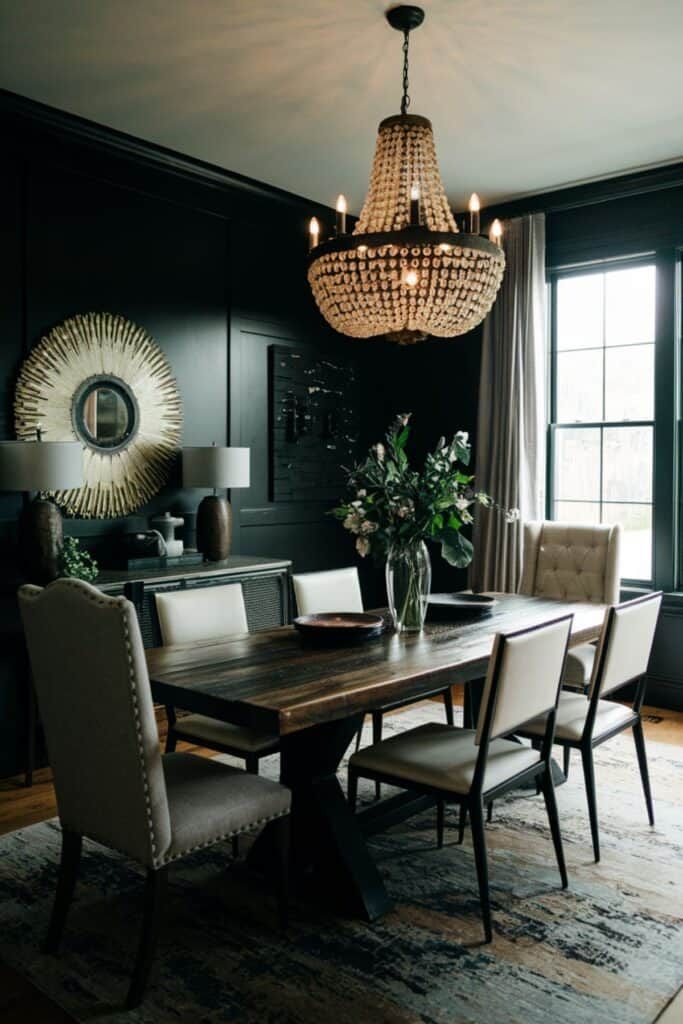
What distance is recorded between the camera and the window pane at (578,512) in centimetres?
532

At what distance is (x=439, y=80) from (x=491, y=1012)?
343cm

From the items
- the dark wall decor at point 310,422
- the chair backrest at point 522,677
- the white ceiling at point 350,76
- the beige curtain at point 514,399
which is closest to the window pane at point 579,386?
the beige curtain at point 514,399

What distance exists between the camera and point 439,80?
12.2ft

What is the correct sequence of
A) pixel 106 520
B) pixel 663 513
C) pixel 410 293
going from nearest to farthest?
pixel 410 293 → pixel 106 520 → pixel 663 513

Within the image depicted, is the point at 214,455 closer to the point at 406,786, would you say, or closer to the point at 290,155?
the point at 290,155

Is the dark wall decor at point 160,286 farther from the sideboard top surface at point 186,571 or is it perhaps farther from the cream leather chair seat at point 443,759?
the cream leather chair seat at point 443,759

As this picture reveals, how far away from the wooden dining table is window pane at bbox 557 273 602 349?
8.97 ft

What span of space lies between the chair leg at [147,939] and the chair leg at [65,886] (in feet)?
1.07

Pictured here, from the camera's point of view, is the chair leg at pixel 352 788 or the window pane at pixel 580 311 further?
the window pane at pixel 580 311

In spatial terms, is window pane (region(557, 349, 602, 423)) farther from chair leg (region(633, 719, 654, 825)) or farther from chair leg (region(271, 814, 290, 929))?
chair leg (region(271, 814, 290, 929))

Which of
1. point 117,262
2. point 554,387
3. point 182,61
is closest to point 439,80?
point 182,61

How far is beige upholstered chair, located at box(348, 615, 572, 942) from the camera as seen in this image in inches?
95.4

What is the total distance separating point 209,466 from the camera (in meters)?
4.53

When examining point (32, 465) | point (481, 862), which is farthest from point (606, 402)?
point (481, 862)
